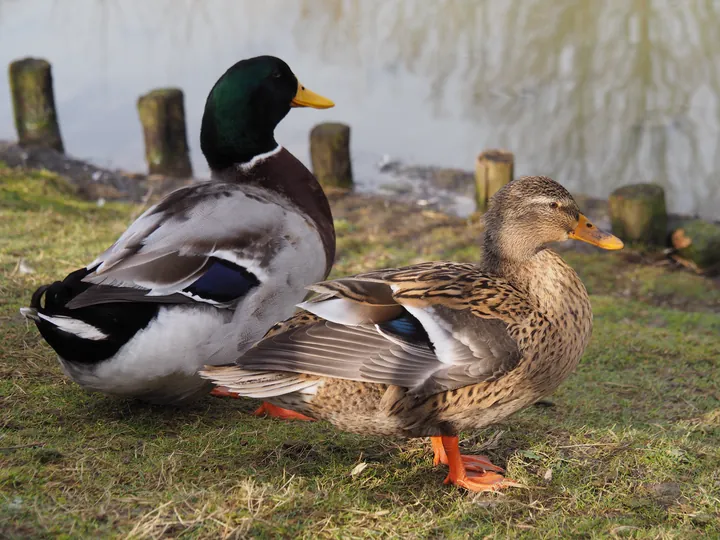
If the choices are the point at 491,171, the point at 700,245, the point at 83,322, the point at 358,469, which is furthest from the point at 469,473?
the point at 491,171

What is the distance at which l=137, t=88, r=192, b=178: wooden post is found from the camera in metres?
8.24

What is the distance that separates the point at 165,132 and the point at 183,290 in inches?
214

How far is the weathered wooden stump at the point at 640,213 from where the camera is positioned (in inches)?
270

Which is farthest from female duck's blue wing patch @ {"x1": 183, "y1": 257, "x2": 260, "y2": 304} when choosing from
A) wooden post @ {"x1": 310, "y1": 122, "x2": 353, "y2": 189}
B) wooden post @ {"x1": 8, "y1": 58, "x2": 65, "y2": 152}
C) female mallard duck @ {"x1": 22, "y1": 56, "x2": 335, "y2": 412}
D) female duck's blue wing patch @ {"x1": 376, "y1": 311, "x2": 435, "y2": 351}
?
wooden post @ {"x1": 8, "y1": 58, "x2": 65, "y2": 152}

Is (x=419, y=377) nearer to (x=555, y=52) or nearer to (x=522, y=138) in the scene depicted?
(x=522, y=138)

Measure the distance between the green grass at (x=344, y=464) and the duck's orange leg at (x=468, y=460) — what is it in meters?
0.05

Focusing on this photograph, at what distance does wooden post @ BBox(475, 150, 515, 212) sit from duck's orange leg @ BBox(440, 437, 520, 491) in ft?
14.5

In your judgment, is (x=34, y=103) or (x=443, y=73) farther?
(x=443, y=73)

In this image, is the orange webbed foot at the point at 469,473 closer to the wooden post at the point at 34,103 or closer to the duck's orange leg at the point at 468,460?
the duck's orange leg at the point at 468,460

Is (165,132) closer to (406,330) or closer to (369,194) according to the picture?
(369,194)

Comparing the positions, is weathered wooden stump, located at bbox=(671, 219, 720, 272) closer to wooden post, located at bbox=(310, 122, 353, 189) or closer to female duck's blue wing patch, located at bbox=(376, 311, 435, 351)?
wooden post, located at bbox=(310, 122, 353, 189)

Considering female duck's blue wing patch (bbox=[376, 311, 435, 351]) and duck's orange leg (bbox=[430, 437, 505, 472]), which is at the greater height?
female duck's blue wing patch (bbox=[376, 311, 435, 351])

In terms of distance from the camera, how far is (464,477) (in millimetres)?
2949

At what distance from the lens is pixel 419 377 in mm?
2793
